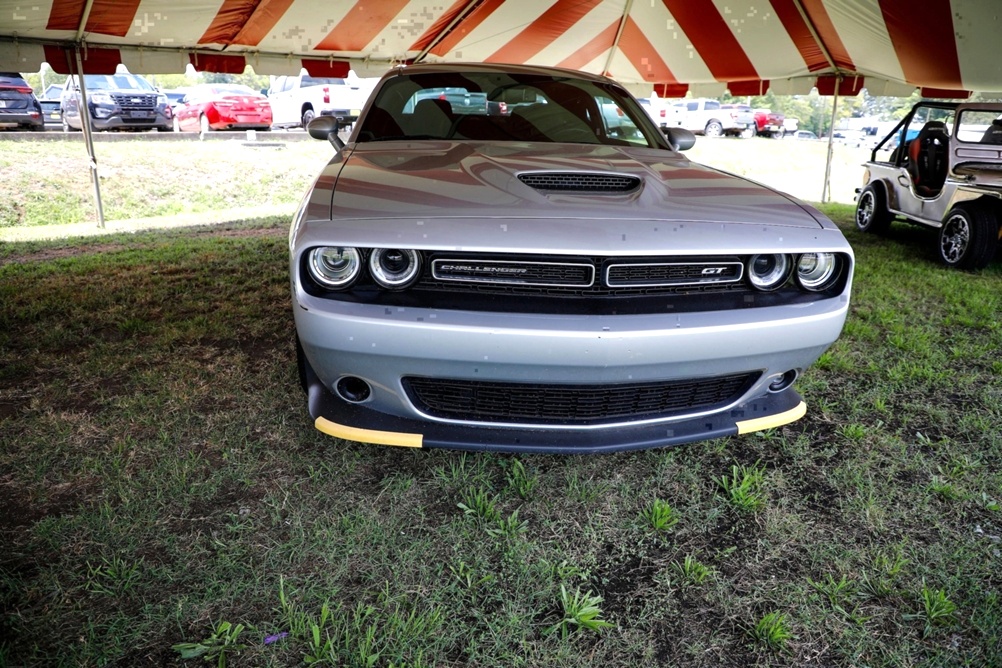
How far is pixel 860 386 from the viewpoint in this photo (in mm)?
3236

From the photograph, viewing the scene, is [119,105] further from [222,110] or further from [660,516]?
[660,516]

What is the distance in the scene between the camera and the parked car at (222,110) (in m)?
14.9

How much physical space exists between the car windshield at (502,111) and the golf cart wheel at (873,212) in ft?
18.1

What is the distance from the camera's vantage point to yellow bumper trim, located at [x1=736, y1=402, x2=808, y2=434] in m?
2.17

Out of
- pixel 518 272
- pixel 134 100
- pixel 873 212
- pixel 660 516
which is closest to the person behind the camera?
pixel 518 272

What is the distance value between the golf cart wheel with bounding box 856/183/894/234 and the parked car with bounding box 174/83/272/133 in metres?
13.4

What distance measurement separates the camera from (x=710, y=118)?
2252 centimetres

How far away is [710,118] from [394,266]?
23.3 m

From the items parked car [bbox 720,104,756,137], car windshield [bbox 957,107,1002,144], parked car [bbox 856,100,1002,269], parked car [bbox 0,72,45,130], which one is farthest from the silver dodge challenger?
parked car [bbox 720,104,756,137]

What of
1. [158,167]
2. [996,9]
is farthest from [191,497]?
[158,167]

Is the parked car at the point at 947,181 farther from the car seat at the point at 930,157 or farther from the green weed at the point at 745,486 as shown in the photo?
the green weed at the point at 745,486

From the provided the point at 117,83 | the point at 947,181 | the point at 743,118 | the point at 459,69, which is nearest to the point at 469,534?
the point at 459,69

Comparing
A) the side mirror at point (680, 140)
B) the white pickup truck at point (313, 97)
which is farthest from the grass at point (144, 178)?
the side mirror at point (680, 140)

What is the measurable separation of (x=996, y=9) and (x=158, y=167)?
12.1 metres
